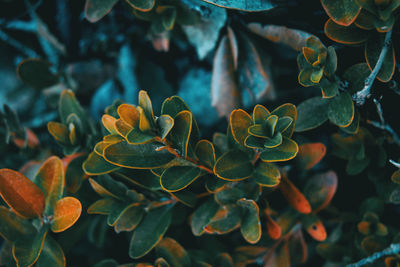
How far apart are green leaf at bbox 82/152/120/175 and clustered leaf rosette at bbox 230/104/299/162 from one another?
405 mm

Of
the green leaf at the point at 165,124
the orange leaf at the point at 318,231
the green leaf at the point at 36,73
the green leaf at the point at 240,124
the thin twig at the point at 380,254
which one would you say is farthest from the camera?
the green leaf at the point at 36,73

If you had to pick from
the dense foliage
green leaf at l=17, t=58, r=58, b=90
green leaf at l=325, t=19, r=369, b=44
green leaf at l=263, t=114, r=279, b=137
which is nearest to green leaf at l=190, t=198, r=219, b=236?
the dense foliage

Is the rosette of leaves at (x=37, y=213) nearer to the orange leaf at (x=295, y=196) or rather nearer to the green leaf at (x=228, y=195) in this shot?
the green leaf at (x=228, y=195)

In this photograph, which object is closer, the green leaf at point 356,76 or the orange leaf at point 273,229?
the green leaf at point 356,76

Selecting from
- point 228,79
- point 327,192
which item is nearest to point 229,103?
point 228,79

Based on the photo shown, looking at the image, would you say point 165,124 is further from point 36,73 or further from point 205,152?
point 36,73

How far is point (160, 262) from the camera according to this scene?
1.12 m

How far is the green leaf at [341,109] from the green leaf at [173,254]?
67 cm

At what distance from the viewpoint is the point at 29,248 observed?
109 cm

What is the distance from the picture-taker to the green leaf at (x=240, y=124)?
3.31ft

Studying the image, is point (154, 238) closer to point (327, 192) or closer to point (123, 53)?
point (327, 192)

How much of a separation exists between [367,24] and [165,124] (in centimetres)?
66

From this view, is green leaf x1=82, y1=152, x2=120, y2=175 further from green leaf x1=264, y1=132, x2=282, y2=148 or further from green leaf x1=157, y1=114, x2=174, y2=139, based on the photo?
green leaf x1=264, y1=132, x2=282, y2=148

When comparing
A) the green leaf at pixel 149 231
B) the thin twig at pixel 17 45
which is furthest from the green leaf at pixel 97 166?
the thin twig at pixel 17 45
